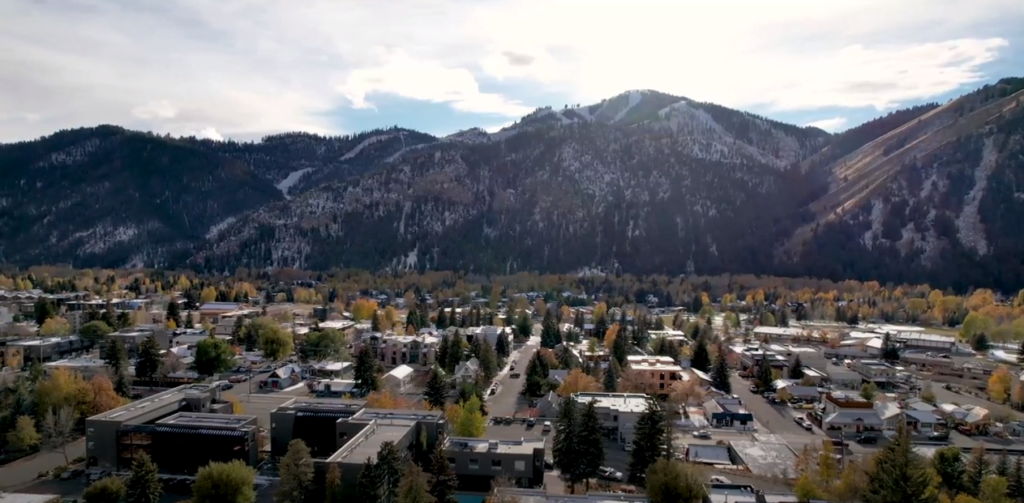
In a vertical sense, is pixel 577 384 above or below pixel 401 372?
above

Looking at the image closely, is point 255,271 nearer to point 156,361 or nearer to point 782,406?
point 156,361

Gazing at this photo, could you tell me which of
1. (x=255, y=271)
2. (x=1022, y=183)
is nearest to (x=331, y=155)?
(x=255, y=271)

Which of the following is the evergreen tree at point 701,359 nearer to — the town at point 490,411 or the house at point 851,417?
the town at point 490,411

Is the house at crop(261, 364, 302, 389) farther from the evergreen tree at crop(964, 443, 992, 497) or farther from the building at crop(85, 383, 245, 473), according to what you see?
the evergreen tree at crop(964, 443, 992, 497)

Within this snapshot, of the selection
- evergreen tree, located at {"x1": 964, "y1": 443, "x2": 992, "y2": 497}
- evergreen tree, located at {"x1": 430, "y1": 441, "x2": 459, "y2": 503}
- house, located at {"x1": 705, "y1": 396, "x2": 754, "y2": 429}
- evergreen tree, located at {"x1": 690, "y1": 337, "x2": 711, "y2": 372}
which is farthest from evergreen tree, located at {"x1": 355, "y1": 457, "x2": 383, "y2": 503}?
evergreen tree, located at {"x1": 690, "y1": 337, "x2": 711, "y2": 372}

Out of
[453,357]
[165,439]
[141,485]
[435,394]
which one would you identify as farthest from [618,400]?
[141,485]

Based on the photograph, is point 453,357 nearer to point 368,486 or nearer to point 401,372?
point 401,372
